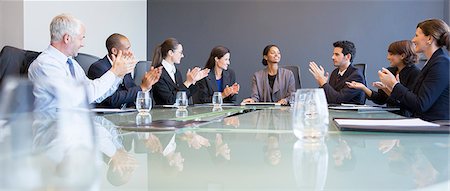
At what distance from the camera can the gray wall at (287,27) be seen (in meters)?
5.30

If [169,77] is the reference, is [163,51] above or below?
above

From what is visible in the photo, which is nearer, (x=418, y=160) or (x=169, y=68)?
(x=418, y=160)

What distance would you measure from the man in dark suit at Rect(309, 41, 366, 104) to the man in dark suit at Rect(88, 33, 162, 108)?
4.49ft

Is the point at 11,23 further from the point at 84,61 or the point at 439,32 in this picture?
the point at 439,32

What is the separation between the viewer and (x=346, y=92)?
3.59 meters

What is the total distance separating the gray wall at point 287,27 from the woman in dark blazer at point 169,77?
1.65 meters

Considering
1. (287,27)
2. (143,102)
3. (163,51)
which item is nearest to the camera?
(143,102)

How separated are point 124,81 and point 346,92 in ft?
5.79

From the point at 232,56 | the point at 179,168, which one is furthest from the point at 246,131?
the point at 232,56

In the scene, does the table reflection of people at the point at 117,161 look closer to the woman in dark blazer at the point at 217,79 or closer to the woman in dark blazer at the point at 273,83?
the woman in dark blazer at the point at 217,79

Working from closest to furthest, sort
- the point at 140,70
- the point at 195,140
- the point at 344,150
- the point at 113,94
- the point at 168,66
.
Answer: the point at 344,150 < the point at 195,140 < the point at 113,94 < the point at 168,66 < the point at 140,70

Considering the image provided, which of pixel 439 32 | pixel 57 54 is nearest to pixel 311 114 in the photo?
pixel 439 32

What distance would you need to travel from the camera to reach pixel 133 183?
1.70ft

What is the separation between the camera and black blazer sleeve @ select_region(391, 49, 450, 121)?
2113 millimetres
